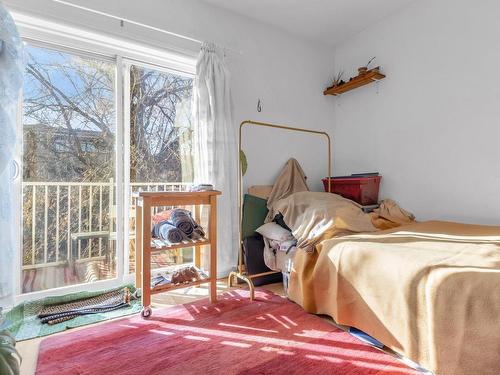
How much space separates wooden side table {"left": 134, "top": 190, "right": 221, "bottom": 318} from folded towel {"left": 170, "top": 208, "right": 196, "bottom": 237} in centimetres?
8

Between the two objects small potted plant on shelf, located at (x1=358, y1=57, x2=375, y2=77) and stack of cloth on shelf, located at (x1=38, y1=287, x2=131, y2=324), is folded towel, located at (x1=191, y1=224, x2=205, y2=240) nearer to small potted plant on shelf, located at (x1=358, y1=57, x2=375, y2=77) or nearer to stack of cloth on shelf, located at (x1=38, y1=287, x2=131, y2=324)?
stack of cloth on shelf, located at (x1=38, y1=287, x2=131, y2=324)

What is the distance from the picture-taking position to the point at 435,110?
2.41 metres

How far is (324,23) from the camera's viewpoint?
2.82 meters

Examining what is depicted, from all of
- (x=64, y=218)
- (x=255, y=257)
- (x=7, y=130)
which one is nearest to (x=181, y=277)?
(x=255, y=257)

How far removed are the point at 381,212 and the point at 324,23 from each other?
1907 mm

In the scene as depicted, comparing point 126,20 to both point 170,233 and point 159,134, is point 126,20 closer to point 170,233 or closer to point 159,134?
point 159,134

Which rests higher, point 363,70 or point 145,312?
point 363,70

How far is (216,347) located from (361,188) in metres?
1.86

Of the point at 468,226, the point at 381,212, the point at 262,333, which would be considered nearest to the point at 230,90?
the point at 381,212

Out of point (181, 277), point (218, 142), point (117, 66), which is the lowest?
point (181, 277)

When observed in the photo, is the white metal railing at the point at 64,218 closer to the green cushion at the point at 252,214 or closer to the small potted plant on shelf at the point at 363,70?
the green cushion at the point at 252,214

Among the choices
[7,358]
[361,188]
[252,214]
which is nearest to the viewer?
[7,358]

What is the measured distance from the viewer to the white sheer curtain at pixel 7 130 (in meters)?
1.61

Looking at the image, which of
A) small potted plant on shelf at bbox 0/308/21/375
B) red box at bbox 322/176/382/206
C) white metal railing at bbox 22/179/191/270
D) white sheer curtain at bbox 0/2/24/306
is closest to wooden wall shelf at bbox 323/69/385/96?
red box at bbox 322/176/382/206
